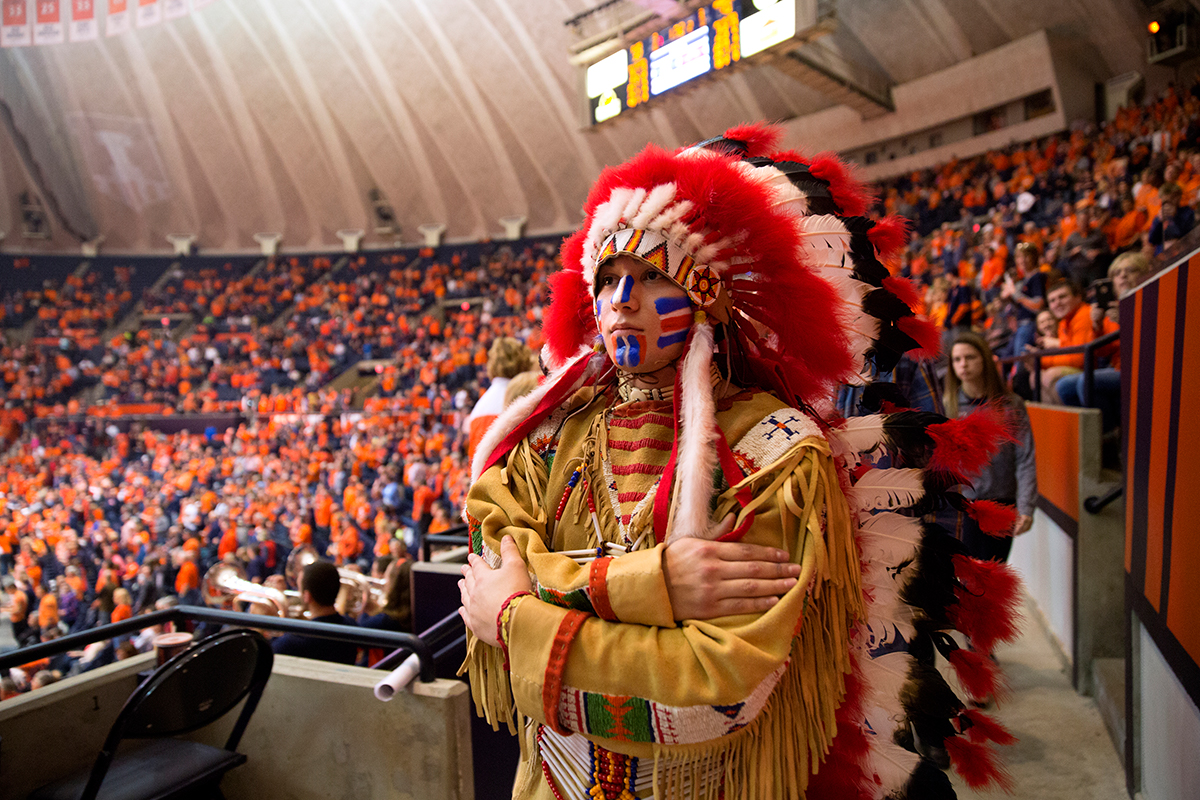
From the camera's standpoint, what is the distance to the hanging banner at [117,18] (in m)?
15.8

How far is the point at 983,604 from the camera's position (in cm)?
124

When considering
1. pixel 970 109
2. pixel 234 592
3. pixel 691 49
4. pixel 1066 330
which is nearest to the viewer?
pixel 1066 330

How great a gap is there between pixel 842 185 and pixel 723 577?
76cm

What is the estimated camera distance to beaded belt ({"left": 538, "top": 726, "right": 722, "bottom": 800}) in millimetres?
1101

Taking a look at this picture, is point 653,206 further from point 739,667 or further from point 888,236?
point 739,667

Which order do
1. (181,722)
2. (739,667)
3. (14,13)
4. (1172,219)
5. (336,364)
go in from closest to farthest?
(739,667), (181,722), (1172,219), (14,13), (336,364)

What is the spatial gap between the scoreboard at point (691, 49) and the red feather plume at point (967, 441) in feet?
26.8

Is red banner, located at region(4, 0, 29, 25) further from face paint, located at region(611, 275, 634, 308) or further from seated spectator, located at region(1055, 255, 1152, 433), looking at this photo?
face paint, located at region(611, 275, 634, 308)

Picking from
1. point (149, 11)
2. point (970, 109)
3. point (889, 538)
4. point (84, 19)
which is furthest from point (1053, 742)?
point (84, 19)

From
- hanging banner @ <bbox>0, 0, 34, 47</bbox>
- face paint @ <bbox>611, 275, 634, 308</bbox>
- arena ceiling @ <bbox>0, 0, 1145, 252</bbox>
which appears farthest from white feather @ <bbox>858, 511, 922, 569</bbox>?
hanging banner @ <bbox>0, 0, 34, 47</bbox>

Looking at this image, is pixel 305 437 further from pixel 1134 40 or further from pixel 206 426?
pixel 1134 40

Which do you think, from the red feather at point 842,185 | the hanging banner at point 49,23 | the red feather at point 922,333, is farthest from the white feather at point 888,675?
the hanging banner at point 49,23

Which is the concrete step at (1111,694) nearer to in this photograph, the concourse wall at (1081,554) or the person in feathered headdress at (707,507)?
the concourse wall at (1081,554)

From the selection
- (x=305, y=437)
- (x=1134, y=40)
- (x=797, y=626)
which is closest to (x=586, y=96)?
(x=305, y=437)
